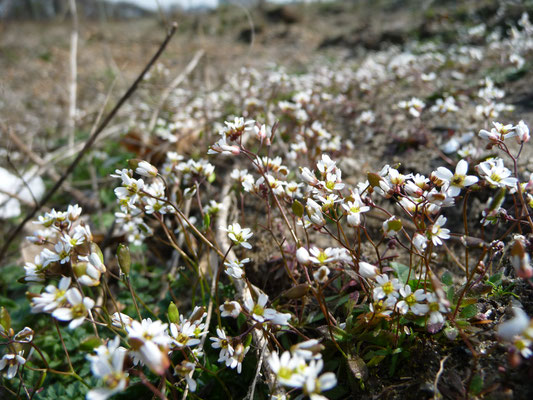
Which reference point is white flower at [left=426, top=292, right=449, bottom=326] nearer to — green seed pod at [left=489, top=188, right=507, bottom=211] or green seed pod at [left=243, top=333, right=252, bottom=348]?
green seed pod at [left=489, top=188, right=507, bottom=211]

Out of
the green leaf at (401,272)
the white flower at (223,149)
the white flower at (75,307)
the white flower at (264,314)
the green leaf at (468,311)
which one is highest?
the white flower at (223,149)

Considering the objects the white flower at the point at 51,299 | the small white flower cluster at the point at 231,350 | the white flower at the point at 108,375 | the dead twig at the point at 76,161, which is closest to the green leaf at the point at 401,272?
the small white flower cluster at the point at 231,350

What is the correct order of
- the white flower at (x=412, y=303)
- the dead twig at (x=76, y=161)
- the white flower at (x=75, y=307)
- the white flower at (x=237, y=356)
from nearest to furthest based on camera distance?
the white flower at (x=75, y=307) < the white flower at (x=412, y=303) < the white flower at (x=237, y=356) < the dead twig at (x=76, y=161)

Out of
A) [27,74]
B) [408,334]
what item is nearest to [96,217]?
[408,334]

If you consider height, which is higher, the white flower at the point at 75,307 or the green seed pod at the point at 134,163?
the green seed pod at the point at 134,163

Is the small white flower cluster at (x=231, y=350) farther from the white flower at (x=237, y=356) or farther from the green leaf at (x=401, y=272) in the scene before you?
the green leaf at (x=401, y=272)
